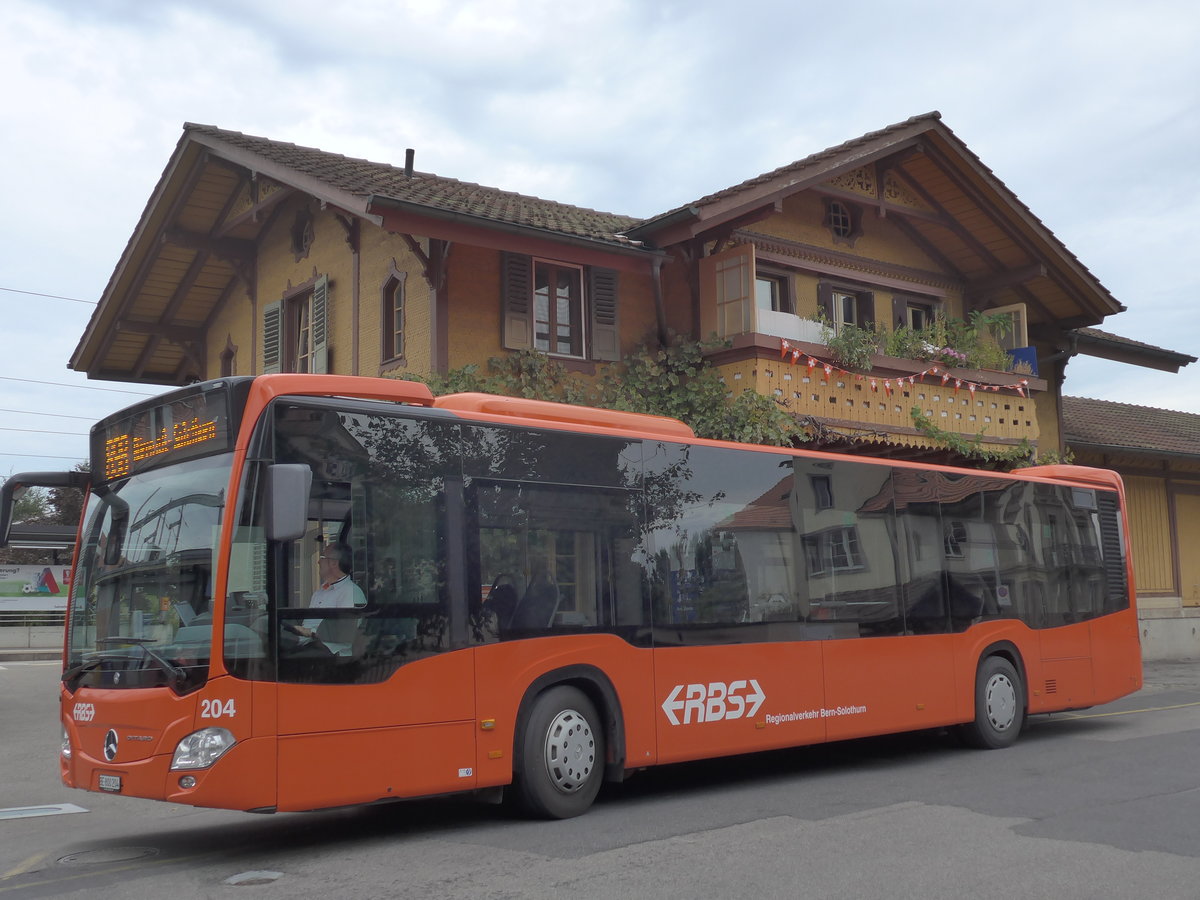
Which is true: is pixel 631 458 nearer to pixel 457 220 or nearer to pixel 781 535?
pixel 781 535

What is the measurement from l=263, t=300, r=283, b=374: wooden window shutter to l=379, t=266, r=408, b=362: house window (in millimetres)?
3301

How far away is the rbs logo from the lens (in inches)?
363

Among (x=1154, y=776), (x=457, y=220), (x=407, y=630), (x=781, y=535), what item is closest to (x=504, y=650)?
(x=407, y=630)

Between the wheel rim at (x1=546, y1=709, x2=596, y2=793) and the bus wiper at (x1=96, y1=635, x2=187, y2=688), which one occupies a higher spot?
the bus wiper at (x1=96, y1=635, x2=187, y2=688)

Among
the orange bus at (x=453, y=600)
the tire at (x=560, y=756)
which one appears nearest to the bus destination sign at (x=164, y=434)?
the orange bus at (x=453, y=600)

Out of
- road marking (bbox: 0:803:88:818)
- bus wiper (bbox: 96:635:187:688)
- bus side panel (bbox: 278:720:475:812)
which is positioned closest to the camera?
bus wiper (bbox: 96:635:187:688)

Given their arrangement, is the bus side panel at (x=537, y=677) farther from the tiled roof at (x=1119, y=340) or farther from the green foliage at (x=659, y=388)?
the tiled roof at (x=1119, y=340)

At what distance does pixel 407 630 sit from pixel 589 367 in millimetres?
10224

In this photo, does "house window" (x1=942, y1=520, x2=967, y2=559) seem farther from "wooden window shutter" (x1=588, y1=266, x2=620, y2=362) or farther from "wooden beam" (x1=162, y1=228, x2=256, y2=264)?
"wooden beam" (x1=162, y1=228, x2=256, y2=264)

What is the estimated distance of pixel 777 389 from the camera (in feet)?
56.1

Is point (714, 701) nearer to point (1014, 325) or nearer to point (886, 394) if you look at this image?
point (886, 394)

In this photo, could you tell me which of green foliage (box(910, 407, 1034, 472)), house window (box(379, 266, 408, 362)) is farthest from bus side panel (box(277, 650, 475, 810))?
green foliage (box(910, 407, 1034, 472))

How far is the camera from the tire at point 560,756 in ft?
27.0

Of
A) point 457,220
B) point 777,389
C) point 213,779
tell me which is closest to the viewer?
point 213,779
